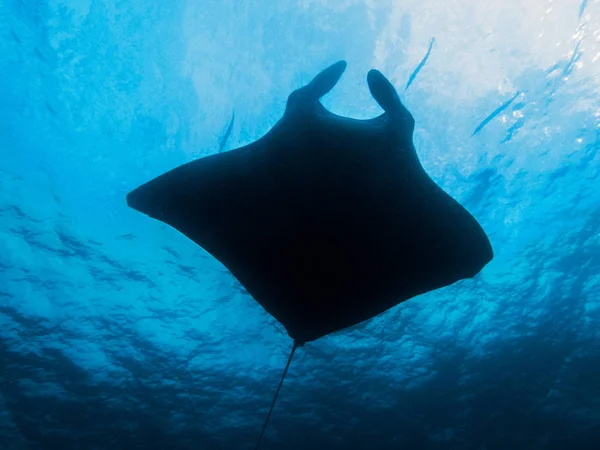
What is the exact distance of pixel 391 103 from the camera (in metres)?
4.42

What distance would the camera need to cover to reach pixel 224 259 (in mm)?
4859

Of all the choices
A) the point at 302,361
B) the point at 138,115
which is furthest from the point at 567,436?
the point at 138,115

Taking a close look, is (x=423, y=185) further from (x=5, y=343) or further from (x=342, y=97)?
(x=5, y=343)

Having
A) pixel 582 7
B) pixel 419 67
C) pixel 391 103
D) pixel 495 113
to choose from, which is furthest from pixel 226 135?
pixel 582 7

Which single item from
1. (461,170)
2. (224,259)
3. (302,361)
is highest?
(461,170)

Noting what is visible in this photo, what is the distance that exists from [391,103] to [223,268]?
330 inches

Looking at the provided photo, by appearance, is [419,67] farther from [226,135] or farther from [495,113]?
[226,135]

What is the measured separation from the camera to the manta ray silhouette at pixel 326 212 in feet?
13.9

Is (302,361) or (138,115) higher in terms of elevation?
(138,115)

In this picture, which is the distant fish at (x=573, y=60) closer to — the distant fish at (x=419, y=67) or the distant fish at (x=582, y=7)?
the distant fish at (x=582, y=7)

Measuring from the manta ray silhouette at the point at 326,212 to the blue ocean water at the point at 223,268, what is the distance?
14.6 ft

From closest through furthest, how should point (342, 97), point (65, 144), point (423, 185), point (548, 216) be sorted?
point (423, 185)
point (342, 97)
point (65, 144)
point (548, 216)

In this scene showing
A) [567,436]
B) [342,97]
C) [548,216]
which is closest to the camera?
[342,97]

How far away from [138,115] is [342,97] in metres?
4.69
